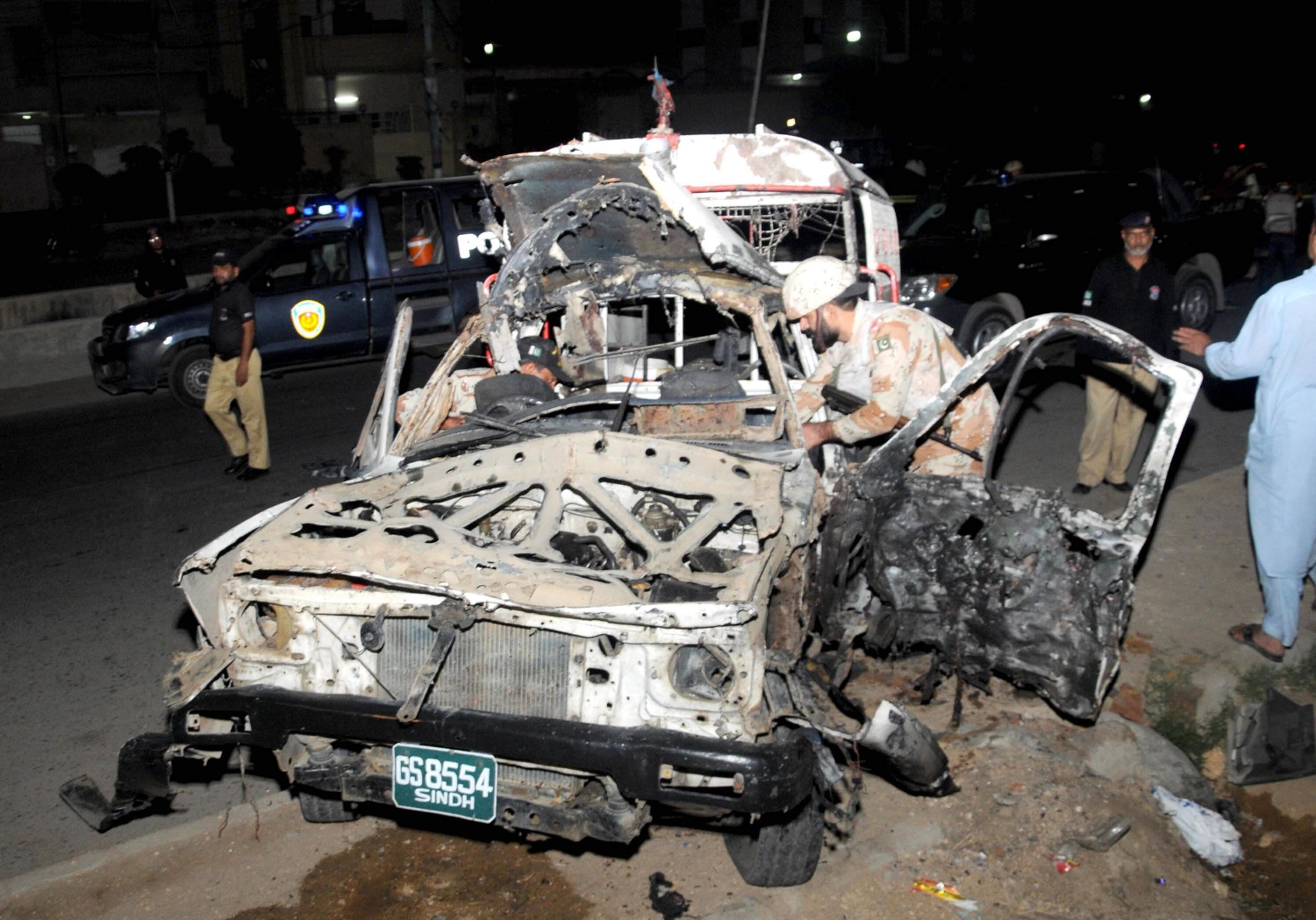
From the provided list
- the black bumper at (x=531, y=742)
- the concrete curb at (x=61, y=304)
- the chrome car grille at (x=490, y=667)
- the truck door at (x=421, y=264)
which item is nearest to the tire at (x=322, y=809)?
the black bumper at (x=531, y=742)

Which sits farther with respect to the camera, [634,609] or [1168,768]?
[1168,768]

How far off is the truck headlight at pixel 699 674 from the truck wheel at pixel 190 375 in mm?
8786

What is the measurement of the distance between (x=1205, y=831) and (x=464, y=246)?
949 cm

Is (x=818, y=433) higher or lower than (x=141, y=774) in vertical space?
higher

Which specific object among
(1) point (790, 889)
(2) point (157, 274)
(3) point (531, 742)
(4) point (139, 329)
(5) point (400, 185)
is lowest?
(1) point (790, 889)

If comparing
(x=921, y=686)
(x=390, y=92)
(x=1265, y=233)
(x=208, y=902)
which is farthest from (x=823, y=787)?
(x=390, y=92)

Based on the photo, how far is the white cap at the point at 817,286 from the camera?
499cm

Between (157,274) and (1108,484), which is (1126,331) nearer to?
(1108,484)

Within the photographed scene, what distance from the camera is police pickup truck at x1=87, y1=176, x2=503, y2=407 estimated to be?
1093 cm

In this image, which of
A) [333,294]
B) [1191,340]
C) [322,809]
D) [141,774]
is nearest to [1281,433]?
[1191,340]

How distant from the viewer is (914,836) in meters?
3.98

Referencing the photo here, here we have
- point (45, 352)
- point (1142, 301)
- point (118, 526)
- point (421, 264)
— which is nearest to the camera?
point (1142, 301)

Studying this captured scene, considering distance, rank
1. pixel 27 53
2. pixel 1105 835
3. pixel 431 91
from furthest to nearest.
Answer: pixel 27 53 < pixel 431 91 < pixel 1105 835

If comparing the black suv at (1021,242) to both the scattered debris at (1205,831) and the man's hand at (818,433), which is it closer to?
the man's hand at (818,433)
